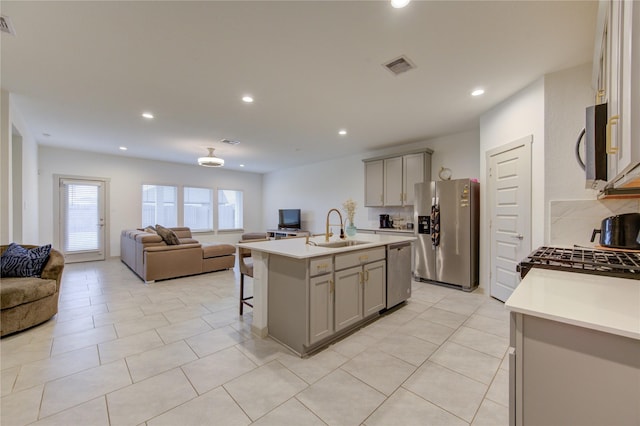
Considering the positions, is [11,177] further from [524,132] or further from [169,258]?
[524,132]

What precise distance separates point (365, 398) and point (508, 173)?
10.7 ft

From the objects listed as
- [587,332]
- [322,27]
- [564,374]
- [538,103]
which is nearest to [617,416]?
[564,374]

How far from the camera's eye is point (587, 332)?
888 millimetres

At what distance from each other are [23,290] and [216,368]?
7.66 ft

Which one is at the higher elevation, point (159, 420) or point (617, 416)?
point (617, 416)

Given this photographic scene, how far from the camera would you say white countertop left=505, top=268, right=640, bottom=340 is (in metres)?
0.83

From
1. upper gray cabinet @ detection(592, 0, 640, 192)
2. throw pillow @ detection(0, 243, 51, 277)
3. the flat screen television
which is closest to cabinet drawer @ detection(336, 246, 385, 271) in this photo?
upper gray cabinet @ detection(592, 0, 640, 192)

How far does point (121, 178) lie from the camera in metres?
7.01

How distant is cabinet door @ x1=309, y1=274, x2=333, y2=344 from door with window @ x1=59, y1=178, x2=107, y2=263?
709 centimetres

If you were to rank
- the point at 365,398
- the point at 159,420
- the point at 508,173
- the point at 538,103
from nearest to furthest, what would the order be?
the point at 159,420 → the point at 365,398 → the point at 538,103 → the point at 508,173

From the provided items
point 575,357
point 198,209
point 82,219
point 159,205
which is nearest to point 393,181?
point 575,357

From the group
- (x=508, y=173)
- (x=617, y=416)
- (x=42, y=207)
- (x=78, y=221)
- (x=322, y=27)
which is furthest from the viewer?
(x=78, y=221)

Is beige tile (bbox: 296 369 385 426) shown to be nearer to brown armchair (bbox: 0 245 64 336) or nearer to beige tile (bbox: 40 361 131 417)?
beige tile (bbox: 40 361 131 417)

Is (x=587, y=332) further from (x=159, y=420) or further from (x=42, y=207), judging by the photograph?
(x=42, y=207)
